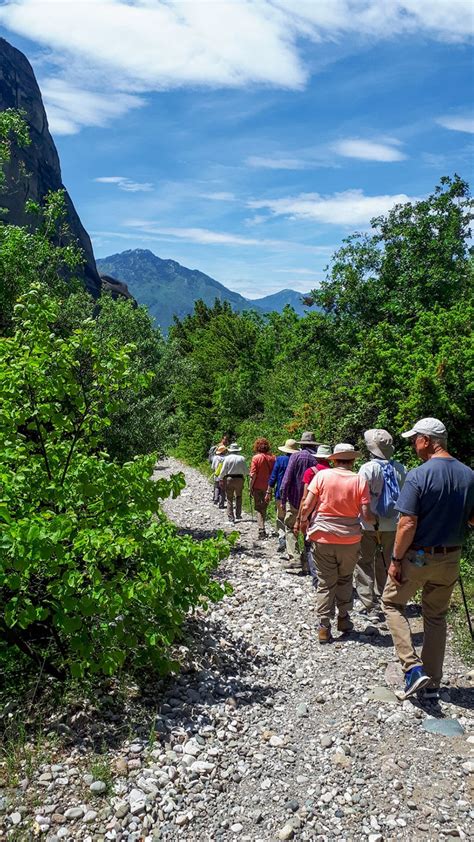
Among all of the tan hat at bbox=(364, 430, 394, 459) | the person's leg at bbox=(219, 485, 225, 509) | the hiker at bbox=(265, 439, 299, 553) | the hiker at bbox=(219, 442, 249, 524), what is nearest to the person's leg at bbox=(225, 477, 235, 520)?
the hiker at bbox=(219, 442, 249, 524)

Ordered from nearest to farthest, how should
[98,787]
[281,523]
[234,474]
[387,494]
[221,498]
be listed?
[98,787] < [387,494] < [281,523] < [234,474] < [221,498]

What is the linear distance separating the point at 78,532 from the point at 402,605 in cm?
333

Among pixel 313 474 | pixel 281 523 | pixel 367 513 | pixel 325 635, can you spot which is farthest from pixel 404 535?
pixel 281 523

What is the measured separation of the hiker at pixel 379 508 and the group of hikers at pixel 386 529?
0.04ft

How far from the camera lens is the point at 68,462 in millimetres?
5867

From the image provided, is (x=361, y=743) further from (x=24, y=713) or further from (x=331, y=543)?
(x=24, y=713)

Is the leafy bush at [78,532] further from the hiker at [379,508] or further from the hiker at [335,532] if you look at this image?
the hiker at [379,508]

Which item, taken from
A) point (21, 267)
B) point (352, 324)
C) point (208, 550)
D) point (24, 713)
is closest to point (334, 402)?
point (352, 324)

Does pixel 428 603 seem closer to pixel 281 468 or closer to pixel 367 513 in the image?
pixel 367 513

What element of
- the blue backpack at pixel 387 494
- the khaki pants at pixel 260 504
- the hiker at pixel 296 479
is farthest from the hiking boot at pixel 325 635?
the khaki pants at pixel 260 504

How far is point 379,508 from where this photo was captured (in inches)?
297

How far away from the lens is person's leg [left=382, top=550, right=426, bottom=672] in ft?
18.6

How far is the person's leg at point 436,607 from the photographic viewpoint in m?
5.62

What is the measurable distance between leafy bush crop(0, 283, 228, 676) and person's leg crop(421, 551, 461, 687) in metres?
2.11
